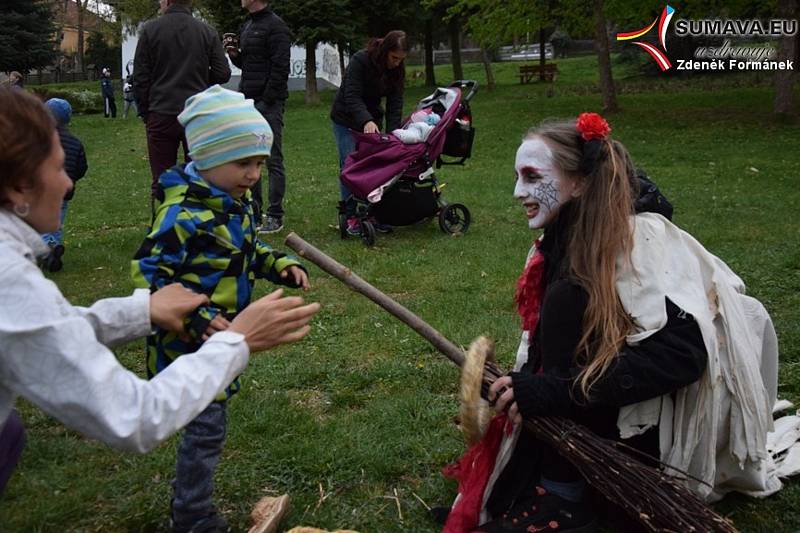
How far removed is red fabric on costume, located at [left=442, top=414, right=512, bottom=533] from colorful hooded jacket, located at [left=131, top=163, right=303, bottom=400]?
91 centimetres

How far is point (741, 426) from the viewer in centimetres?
285

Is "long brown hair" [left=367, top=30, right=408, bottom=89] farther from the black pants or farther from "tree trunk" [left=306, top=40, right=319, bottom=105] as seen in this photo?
"tree trunk" [left=306, top=40, right=319, bottom=105]

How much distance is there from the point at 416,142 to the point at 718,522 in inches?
210

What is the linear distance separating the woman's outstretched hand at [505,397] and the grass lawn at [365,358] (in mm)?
582

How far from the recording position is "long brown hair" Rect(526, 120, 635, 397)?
2732 millimetres

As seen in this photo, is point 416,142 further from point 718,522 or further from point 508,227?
point 718,522

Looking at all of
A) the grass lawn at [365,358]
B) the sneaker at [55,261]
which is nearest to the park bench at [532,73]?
the grass lawn at [365,358]

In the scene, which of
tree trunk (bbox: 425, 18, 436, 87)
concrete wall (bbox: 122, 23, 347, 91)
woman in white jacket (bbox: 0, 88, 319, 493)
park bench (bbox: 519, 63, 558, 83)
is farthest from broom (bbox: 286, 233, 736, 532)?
concrete wall (bbox: 122, 23, 347, 91)

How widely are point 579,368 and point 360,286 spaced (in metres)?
0.80

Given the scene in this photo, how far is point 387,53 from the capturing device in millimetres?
7469

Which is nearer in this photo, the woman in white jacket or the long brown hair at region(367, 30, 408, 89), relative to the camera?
the woman in white jacket

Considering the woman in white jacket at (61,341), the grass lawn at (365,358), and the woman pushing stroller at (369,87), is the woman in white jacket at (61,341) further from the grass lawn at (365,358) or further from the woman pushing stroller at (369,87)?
the woman pushing stroller at (369,87)

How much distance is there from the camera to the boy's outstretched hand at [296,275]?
9.59 ft

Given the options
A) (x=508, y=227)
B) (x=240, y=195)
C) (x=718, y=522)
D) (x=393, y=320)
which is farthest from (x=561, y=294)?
(x=508, y=227)
